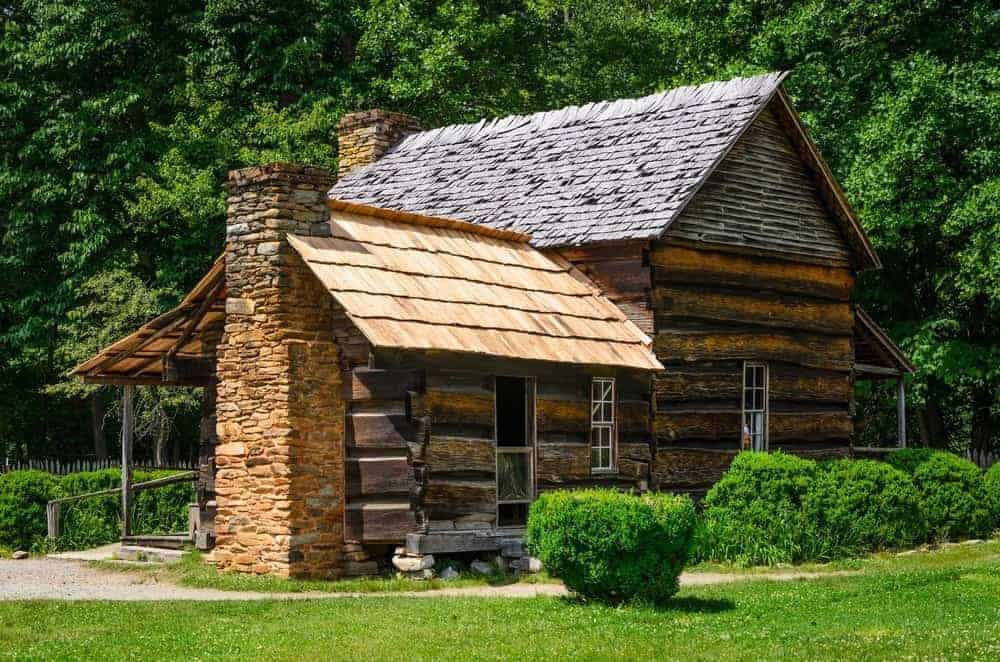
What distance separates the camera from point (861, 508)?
21297mm

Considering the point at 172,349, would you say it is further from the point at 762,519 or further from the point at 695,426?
the point at 762,519

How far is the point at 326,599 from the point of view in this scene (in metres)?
17.2

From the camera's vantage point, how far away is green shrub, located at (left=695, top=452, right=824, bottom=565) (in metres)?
20.6

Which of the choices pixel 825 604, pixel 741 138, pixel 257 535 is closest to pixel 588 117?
pixel 741 138

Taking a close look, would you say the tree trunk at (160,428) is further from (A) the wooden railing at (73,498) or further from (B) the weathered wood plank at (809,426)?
(B) the weathered wood plank at (809,426)

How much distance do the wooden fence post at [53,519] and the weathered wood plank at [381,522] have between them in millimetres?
7687

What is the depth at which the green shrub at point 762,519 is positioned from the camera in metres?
20.6

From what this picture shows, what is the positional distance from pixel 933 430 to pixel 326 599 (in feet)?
73.7

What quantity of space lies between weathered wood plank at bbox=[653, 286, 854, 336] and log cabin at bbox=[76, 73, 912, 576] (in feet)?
0.14

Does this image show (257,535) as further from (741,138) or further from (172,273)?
(172,273)

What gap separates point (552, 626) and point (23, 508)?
1384 centimetres

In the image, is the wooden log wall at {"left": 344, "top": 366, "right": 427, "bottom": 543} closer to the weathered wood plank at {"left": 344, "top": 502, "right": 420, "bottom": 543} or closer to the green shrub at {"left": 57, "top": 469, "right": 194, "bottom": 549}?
the weathered wood plank at {"left": 344, "top": 502, "right": 420, "bottom": 543}

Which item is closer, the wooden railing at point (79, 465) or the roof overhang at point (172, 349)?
the roof overhang at point (172, 349)

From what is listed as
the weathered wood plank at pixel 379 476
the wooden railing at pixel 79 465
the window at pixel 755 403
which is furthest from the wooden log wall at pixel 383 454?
the wooden railing at pixel 79 465
